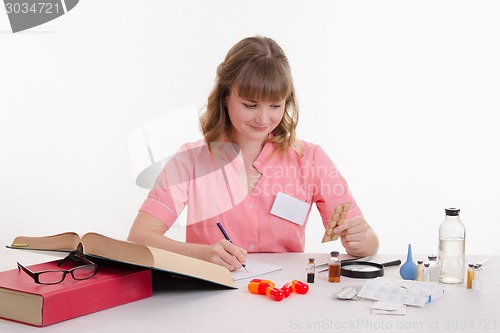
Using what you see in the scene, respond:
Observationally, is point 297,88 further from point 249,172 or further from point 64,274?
point 64,274

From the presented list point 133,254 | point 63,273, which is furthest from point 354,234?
point 63,273

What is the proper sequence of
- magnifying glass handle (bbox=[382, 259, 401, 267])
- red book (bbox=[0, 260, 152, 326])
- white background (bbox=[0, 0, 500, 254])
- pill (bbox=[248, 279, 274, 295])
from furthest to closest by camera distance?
white background (bbox=[0, 0, 500, 254]), magnifying glass handle (bbox=[382, 259, 401, 267]), pill (bbox=[248, 279, 274, 295]), red book (bbox=[0, 260, 152, 326])

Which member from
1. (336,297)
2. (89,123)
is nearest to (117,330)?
(336,297)

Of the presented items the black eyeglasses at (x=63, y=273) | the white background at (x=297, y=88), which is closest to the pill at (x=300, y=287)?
the black eyeglasses at (x=63, y=273)

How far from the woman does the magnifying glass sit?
306 millimetres

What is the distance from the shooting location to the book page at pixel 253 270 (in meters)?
1.54

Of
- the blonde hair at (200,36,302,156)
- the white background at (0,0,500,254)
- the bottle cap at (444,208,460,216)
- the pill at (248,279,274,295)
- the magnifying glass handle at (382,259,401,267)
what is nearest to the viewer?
the pill at (248,279,274,295)

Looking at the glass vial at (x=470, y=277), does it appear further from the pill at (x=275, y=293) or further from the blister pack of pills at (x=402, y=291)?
the pill at (x=275, y=293)

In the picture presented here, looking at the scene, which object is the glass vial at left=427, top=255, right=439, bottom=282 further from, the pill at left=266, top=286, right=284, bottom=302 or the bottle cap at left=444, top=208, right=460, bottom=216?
the pill at left=266, top=286, right=284, bottom=302

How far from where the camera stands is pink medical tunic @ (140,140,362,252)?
2.08 meters

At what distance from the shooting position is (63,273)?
48.4 inches

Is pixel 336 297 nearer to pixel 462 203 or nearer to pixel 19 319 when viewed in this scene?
pixel 19 319

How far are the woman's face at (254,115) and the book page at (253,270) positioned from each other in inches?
18.1

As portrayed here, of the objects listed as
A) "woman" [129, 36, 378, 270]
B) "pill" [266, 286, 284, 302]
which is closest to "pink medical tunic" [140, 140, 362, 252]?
"woman" [129, 36, 378, 270]
